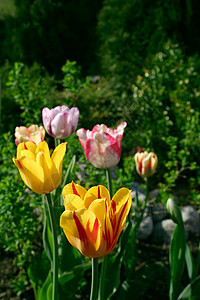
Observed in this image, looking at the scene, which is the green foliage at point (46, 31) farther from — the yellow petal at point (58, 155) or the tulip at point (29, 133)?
the yellow petal at point (58, 155)

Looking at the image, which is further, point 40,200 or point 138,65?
point 138,65

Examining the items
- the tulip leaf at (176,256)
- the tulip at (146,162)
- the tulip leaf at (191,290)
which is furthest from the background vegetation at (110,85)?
the tulip leaf at (191,290)

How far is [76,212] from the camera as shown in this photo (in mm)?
629

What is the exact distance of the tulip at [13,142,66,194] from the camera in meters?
0.76

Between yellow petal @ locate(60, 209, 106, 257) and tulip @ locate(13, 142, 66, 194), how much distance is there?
16 centimetres

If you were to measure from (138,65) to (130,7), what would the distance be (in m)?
0.75

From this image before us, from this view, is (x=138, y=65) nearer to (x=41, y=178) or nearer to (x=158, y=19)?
(x=158, y=19)

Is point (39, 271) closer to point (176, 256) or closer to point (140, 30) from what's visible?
point (176, 256)

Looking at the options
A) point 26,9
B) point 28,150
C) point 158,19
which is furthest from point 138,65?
point 28,150

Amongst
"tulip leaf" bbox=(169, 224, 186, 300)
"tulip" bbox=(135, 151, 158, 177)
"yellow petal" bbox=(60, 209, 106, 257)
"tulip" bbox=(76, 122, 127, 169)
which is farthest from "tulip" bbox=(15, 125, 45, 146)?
"tulip leaf" bbox=(169, 224, 186, 300)

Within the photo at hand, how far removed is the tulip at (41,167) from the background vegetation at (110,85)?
75 cm

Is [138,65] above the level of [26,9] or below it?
below

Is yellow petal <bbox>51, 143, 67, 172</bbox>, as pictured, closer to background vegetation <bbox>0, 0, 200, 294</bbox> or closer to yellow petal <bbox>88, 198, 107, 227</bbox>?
yellow petal <bbox>88, 198, 107, 227</bbox>

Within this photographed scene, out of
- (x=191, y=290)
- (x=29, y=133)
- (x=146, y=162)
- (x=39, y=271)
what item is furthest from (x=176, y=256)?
(x=29, y=133)
